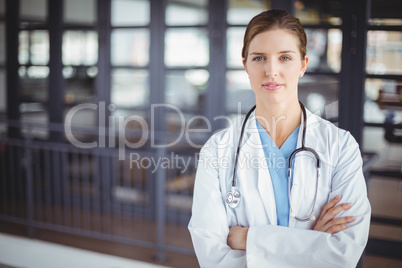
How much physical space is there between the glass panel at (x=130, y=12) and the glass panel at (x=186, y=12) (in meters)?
0.23

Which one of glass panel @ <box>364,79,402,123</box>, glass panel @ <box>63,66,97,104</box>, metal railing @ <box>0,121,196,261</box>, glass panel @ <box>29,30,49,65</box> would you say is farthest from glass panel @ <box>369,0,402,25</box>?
glass panel @ <box>29,30,49,65</box>

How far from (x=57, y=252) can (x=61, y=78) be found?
3.26 metres

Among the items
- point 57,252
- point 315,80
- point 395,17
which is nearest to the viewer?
point 57,252

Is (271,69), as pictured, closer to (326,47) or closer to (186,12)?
(326,47)

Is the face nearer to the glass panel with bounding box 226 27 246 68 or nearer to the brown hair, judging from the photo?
the brown hair

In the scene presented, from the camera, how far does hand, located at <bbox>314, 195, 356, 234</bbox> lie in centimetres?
133

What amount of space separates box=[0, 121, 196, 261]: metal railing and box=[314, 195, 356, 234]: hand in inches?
97.3

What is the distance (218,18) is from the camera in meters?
4.26

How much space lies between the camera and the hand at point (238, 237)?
1383mm

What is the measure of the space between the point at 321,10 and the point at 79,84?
3.17m

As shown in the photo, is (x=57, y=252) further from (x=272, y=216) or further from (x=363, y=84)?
(x=363, y=84)

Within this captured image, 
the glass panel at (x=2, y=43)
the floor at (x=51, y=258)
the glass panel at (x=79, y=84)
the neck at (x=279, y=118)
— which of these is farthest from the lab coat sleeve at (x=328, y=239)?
the glass panel at (x=2, y=43)

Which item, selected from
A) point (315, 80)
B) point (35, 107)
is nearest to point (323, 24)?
point (315, 80)

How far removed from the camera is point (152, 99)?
463 centimetres
